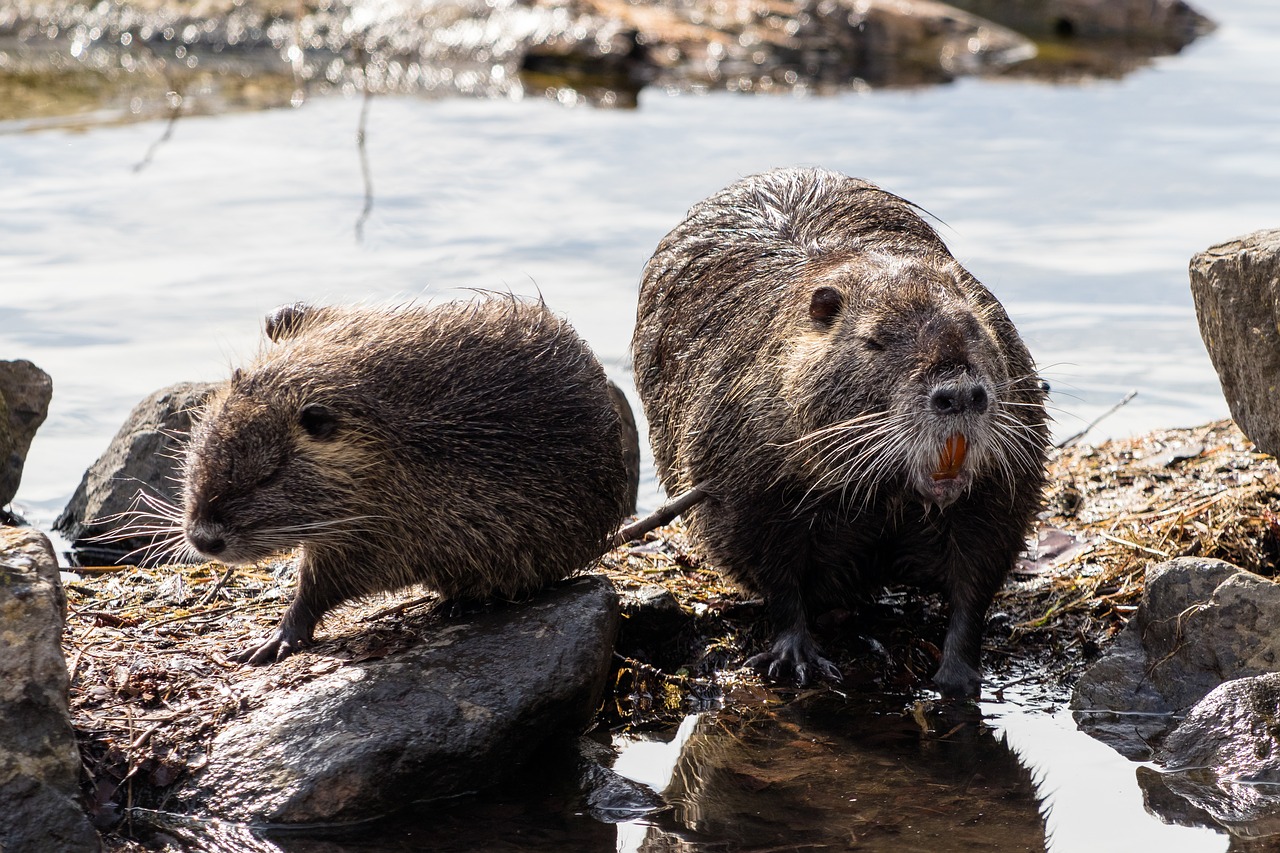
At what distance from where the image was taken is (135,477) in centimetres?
720

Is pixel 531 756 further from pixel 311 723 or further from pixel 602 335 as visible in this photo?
pixel 602 335

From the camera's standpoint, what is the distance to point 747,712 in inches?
229

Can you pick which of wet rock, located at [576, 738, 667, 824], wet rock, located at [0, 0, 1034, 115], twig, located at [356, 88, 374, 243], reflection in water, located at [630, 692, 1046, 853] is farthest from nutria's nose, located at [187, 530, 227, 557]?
wet rock, located at [0, 0, 1034, 115]

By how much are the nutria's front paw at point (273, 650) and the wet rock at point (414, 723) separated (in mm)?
284

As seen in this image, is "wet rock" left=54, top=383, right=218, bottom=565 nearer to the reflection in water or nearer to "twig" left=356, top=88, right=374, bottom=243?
the reflection in water

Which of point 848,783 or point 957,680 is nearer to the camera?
point 848,783

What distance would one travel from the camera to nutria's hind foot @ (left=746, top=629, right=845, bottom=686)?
6020mm

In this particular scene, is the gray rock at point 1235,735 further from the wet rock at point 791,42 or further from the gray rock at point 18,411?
the wet rock at point 791,42

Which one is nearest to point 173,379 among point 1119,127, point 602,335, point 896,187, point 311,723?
point 602,335

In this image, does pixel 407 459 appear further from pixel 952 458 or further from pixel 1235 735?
pixel 1235 735

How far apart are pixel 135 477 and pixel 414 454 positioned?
224cm

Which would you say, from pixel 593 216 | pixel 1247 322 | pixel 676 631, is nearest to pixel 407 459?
pixel 676 631

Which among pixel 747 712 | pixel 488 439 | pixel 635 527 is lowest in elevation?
pixel 747 712

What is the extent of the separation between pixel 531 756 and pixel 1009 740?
156 centimetres
